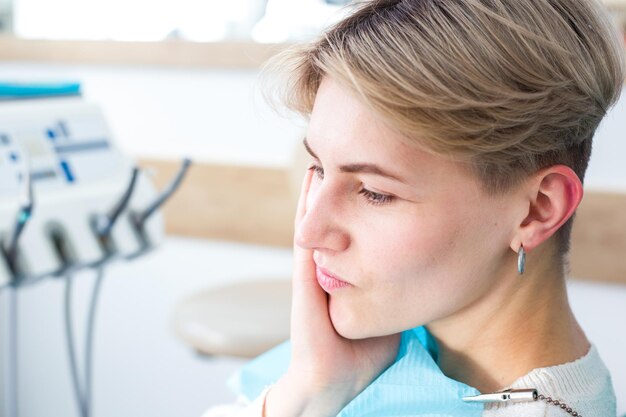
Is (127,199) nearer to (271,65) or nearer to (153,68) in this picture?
(271,65)

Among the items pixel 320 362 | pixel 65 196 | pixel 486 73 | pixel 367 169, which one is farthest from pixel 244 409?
Answer: pixel 65 196

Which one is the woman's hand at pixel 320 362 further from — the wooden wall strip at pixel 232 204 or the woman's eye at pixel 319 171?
the wooden wall strip at pixel 232 204

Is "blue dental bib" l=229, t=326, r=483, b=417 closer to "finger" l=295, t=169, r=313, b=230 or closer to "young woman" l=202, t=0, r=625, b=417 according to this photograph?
"young woman" l=202, t=0, r=625, b=417

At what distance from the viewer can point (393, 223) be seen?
2.97ft

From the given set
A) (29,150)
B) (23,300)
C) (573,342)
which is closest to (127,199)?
(29,150)

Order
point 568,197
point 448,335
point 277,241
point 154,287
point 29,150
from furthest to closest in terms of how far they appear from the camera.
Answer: point 154,287 < point 277,241 < point 29,150 < point 448,335 < point 568,197

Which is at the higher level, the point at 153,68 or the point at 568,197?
the point at 153,68

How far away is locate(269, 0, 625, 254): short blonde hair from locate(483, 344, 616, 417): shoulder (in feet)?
0.68

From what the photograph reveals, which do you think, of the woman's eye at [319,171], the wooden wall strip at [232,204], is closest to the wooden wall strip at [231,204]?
the wooden wall strip at [232,204]

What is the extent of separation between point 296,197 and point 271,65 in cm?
121

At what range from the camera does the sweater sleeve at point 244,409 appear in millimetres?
1074

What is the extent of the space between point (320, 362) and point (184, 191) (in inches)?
67.8

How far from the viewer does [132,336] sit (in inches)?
112

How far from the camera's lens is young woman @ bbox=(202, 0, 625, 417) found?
844 millimetres
